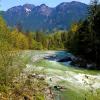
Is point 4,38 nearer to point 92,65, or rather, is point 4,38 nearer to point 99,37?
point 92,65

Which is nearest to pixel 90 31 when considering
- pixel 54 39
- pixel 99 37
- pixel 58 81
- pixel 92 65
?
pixel 99 37

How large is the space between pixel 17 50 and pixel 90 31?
49662 millimetres

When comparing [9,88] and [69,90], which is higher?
[9,88]

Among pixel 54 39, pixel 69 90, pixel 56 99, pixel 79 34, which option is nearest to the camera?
pixel 56 99

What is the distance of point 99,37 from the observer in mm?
65312

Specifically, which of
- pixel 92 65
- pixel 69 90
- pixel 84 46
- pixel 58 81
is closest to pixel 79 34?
pixel 84 46

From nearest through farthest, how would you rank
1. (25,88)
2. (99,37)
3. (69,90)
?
1. (25,88)
2. (69,90)
3. (99,37)

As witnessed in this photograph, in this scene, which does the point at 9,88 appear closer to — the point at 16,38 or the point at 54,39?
the point at 16,38

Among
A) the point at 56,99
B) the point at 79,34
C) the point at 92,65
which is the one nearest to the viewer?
the point at 56,99

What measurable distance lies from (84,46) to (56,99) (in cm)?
4355

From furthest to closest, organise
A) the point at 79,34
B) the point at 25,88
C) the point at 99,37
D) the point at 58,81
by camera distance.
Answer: the point at 79,34
the point at 99,37
the point at 58,81
the point at 25,88

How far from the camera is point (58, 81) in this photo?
3419 centimetres

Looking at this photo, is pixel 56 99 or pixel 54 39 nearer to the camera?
pixel 56 99

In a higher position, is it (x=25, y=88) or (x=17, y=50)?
(x=17, y=50)
